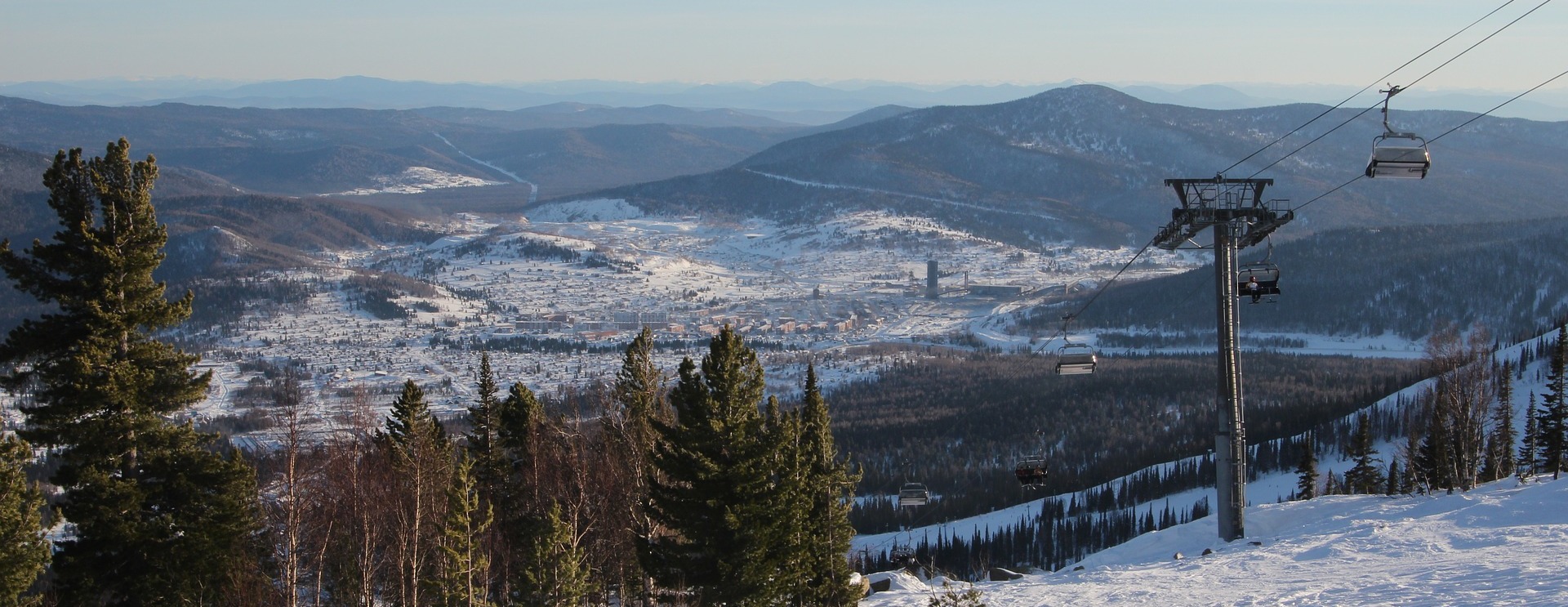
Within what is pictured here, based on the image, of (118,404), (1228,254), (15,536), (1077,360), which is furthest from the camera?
(1228,254)

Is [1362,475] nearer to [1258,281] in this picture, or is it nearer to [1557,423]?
[1557,423]

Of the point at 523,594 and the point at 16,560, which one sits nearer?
the point at 16,560

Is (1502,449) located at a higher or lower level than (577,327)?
higher

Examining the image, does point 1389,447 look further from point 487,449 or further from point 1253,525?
point 487,449

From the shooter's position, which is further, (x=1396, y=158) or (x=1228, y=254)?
(x=1228, y=254)

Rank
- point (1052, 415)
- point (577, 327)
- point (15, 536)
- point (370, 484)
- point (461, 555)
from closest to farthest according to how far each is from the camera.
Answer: point (15, 536)
point (461, 555)
point (370, 484)
point (1052, 415)
point (577, 327)

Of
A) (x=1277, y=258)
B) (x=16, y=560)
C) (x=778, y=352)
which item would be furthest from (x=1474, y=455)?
(x=1277, y=258)

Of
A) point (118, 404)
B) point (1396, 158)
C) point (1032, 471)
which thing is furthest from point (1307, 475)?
point (118, 404)
